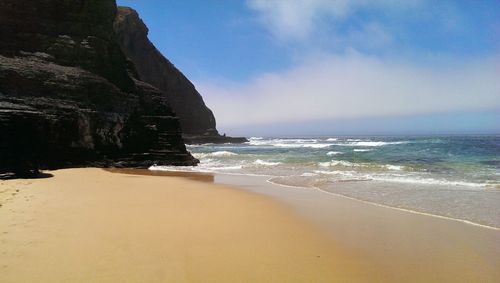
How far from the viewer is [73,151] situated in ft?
56.3

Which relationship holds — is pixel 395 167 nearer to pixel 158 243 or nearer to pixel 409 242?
pixel 409 242

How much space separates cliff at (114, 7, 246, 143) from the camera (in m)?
66.4

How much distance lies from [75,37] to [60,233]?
17302 mm

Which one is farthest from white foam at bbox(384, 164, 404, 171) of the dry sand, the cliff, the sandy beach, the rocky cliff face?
the cliff

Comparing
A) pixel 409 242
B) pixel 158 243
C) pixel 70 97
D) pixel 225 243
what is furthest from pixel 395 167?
pixel 70 97

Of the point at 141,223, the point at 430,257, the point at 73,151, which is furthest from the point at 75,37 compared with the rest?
the point at 430,257

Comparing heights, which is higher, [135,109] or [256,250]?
[135,109]

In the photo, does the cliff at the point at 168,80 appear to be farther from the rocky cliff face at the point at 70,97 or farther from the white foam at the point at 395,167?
the white foam at the point at 395,167

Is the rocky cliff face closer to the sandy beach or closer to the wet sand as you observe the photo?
the sandy beach

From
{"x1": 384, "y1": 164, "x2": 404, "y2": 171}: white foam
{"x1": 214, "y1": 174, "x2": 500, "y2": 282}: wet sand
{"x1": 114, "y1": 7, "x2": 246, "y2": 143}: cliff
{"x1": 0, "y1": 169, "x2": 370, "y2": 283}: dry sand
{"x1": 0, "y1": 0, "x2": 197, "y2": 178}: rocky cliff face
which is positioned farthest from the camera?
{"x1": 114, "y1": 7, "x2": 246, "y2": 143}: cliff

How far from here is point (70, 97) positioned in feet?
57.3

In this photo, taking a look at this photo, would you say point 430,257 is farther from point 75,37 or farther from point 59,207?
point 75,37

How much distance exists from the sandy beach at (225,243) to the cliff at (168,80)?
58.5 meters

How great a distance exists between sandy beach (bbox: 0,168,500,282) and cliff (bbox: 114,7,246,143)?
58.5 meters
